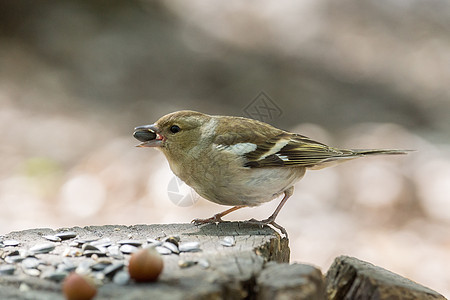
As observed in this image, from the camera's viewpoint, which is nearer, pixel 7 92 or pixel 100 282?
pixel 100 282

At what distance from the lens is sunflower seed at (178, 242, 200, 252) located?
285 centimetres

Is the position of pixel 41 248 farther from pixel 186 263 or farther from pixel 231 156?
pixel 231 156

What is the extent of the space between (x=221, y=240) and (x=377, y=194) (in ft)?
11.9

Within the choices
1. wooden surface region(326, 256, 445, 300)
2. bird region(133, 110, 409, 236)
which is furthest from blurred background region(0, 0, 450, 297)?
wooden surface region(326, 256, 445, 300)

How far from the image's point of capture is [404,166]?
269 inches

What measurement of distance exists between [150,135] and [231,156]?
1.88 ft

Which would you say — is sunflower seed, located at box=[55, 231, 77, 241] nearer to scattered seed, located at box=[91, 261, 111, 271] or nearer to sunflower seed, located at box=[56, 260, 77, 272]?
sunflower seed, located at box=[56, 260, 77, 272]

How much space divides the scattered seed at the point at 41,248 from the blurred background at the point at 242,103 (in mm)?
1900

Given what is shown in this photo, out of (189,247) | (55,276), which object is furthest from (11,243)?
(189,247)

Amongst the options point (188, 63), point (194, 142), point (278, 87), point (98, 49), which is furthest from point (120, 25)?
point (194, 142)

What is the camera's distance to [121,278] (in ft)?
7.80

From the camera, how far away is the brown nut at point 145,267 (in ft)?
7.47

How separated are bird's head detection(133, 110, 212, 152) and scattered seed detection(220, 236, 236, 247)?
2.94ft

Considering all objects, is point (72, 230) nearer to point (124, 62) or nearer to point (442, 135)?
point (442, 135)
